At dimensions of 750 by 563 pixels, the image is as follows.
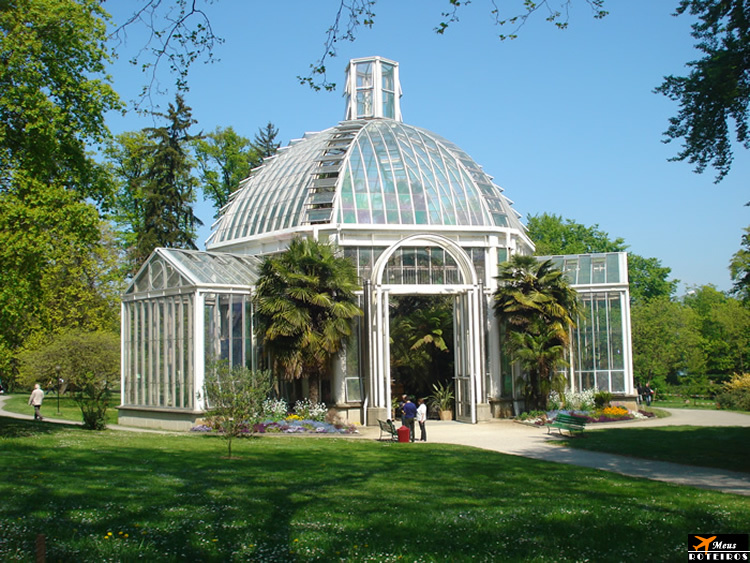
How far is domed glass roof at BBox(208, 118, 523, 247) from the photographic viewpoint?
28.2 metres

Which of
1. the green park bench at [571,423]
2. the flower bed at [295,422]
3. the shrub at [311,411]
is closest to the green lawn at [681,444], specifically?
the green park bench at [571,423]

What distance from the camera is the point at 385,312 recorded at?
25953 millimetres

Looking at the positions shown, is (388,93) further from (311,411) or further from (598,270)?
(311,411)

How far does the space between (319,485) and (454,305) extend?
1635cm

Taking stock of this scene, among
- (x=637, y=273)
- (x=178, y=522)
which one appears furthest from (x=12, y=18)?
(x=637, y=273)

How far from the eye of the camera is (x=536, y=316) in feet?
85.9

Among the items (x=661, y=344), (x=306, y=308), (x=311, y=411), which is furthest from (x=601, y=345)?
(x=661, y=344)

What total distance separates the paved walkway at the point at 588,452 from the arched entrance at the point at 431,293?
1.32 meters

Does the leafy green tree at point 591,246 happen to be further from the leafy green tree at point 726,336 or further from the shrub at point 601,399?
the shrub at point 601,399

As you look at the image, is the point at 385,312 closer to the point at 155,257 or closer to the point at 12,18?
the point at 155,257

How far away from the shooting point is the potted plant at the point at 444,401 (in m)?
28.0

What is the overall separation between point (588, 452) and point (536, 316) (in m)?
8.77

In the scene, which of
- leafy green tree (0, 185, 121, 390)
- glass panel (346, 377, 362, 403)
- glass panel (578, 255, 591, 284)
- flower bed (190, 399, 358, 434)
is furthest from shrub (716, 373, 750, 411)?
leafy green tree (0, 185, 121, 390)

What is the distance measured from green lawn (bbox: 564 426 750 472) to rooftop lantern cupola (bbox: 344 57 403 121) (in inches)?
819
